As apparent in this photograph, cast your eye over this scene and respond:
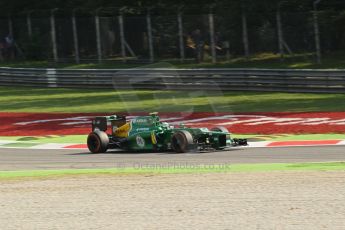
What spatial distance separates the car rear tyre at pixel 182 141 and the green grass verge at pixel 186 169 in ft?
5.40

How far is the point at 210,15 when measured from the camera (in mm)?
33250

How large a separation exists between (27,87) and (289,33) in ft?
36.6

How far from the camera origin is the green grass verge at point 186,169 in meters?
12.1

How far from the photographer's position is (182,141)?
585 inches

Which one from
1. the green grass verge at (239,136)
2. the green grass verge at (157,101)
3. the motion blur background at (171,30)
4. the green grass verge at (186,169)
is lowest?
the green grass verge at (186,169)

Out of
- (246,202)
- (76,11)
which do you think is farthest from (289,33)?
(246,202)

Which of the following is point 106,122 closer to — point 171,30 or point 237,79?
point 237,79

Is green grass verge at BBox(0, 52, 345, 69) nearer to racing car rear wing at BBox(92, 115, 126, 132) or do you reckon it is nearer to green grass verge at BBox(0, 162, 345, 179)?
racing car rear wing at BBox(92, 115, 126, 132)

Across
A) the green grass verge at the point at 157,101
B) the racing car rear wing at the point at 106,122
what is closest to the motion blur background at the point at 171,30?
the green grass verge at the point at 157,101

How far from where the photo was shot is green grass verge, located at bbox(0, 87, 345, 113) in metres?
14.5

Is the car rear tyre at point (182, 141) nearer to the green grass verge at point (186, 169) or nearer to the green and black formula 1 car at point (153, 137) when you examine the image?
the green and black formula 1 car at point (153, 137)

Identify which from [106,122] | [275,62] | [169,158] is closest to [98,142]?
[106,122]

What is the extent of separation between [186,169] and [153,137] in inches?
117

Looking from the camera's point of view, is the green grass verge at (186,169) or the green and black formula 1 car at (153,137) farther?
the green and black formula 1 car at (153,137)
